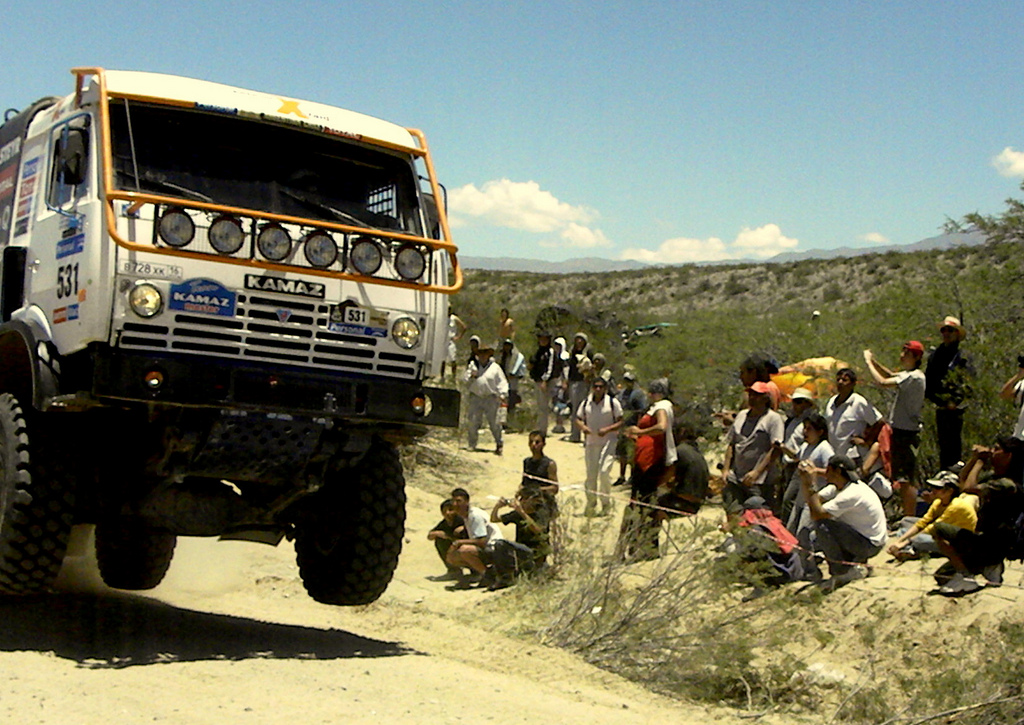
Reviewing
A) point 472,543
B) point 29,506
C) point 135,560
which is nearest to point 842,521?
point 472,543

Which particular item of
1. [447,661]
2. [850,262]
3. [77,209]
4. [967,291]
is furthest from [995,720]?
[850,262]

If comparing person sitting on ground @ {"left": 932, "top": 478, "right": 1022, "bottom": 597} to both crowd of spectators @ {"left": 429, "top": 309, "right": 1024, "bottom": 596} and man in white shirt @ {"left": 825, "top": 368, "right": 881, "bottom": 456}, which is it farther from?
man in white shirt @ {"left": 825, "top": 368, "right": 881, "bottom": 456}

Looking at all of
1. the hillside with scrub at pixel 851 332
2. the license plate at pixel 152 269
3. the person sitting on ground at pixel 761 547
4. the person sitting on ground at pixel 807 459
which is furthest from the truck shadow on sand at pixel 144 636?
the hillside with scrub at pixel 851 332

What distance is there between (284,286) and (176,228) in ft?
2.15

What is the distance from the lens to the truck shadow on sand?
7.39 meters

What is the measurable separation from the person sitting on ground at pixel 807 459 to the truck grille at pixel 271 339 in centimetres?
421

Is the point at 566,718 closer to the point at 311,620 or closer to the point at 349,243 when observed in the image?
the point at 349,243

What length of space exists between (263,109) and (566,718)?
3.94 m

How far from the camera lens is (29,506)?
720cm

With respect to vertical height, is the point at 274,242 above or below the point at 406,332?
above

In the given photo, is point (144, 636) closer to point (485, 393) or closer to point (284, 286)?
point (284, 286)

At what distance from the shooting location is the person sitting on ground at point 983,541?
902 cm

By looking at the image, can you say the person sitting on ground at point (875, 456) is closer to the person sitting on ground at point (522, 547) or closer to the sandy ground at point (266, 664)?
the person sitting on ground at point (522, 547)

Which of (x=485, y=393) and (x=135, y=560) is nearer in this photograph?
(x=135, y=560)
